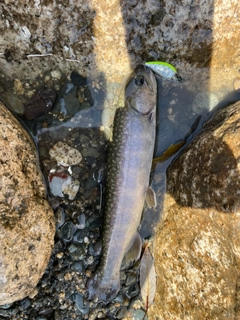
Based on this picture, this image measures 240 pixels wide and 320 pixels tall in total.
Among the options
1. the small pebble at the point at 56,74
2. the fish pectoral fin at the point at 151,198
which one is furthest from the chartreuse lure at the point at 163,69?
the fish pectoral fin at the point at 151,198

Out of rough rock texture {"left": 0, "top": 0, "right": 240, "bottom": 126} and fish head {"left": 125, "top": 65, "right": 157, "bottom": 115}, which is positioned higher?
rough rock texture {"left": 0, "top": 0, "right": 240, "bottom": 126}

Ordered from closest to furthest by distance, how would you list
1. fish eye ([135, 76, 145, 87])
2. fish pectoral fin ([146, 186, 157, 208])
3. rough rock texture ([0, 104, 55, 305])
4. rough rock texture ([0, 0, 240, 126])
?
rough rock texture ([0, 104, 55, 305]) → rough rock texture ([0, 0, 240, 126]) → fish eye ([135, 76, 145, 87]) → fish pectoral fin ([146, 186, 157, 208])

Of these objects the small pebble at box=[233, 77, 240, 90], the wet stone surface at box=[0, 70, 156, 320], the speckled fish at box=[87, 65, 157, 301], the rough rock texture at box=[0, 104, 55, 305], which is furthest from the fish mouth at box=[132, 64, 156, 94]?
the rough rock texture at box=[0, 104, 55, 305]

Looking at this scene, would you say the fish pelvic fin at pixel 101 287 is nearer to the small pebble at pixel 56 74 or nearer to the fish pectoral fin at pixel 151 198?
the fish pectoral fin at pixel 151 198

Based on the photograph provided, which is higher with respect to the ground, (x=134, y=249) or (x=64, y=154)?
(x=64, y=154)

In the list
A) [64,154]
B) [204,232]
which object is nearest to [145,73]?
[64,154]

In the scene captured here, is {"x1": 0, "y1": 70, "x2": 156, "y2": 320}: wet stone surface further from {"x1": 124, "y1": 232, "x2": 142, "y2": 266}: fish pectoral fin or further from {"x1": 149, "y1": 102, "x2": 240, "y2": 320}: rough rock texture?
{"x1": 149, "y1": 102, "x2": 240, "y2": 320}: rough rock texture

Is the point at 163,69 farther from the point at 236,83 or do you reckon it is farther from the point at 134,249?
the point at 134,249
